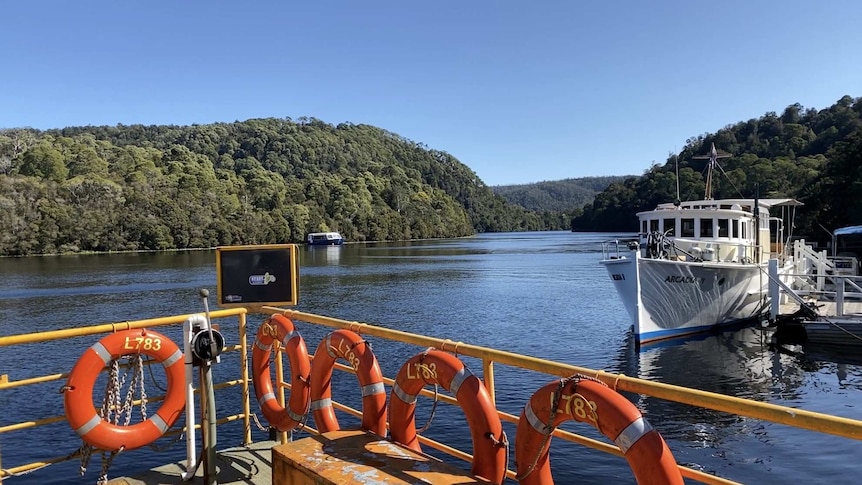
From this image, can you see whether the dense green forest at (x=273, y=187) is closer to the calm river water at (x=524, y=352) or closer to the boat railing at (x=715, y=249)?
the boat railing at (x=715, y=249)

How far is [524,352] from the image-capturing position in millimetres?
17094

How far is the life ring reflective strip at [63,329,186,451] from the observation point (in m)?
3.84

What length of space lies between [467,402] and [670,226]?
18.5m

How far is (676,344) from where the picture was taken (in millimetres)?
18109

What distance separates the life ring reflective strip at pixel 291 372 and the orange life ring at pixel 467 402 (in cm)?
108

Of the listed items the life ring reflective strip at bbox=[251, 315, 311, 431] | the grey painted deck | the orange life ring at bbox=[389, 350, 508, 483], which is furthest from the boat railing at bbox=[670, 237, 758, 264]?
the orange life ring at bbox=[389, 350, 508, 483]

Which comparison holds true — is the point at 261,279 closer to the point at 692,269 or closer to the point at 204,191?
the point at 692,269

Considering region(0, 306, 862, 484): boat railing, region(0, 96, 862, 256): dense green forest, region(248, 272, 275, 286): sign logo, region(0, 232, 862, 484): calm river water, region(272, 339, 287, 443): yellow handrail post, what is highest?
region(0, 96, 862, 256): dense green forest

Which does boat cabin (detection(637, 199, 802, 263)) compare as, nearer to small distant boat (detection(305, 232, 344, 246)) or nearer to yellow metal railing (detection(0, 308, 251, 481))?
yellow metal railing (detection(0, 308, 251, 481))

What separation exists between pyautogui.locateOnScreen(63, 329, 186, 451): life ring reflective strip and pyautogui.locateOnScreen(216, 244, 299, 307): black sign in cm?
99

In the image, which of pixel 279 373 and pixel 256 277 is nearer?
pixel 279 373

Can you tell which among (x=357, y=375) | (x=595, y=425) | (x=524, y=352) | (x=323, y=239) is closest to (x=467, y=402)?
(x=595, y=425)

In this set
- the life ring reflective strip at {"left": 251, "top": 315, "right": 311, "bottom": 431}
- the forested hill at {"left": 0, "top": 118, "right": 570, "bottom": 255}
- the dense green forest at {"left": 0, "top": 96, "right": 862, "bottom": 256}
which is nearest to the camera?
the life ring reflective strip at {"left": 251, "top": 315, "right": 311, "bottom": 431}

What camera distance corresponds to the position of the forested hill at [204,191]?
71.2m
